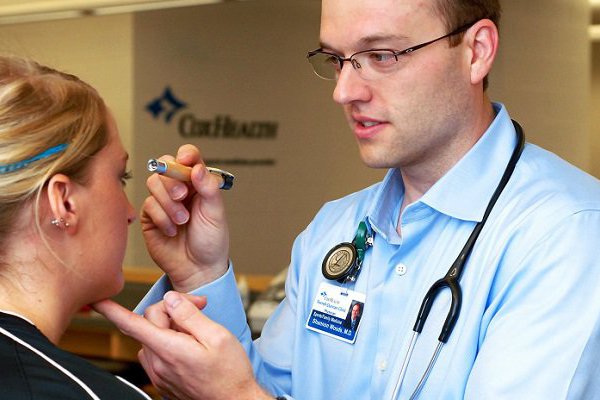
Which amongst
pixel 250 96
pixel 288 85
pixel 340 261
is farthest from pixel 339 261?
pixel 288 85

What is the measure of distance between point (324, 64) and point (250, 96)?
5935 mm

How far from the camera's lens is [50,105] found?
56.4 inches

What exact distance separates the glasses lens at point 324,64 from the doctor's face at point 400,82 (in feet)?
0.31

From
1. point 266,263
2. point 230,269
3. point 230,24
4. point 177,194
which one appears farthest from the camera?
point 266,263

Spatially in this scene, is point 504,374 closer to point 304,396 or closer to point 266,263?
point 304,396

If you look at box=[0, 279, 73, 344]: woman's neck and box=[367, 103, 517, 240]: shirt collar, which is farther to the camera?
box=[367, 103, 517, 240]: shirt collar

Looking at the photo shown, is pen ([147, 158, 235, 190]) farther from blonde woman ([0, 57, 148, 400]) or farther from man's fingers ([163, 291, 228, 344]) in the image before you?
man's fingers ([163, 291, 228, 344])

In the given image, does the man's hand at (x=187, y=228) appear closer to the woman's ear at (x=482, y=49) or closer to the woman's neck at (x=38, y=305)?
the woman's neck at (x=38, y=305)

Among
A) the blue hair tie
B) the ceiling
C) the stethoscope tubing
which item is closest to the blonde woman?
the blue hair tie

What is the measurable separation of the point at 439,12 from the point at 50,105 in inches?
30.6

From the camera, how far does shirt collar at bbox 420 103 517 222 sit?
1682 millimetres

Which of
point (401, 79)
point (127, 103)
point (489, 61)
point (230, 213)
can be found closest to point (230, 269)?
point (401, 79)

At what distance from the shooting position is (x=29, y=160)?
4.52 ft

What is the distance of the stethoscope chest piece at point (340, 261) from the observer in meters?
1.81
